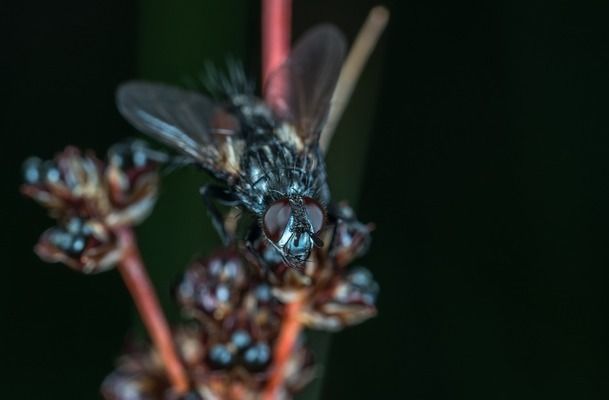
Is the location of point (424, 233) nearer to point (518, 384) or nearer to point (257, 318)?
point (518, 384)

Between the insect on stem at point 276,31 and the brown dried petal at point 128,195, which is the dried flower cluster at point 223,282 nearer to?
the brown dried petal at point 128,195

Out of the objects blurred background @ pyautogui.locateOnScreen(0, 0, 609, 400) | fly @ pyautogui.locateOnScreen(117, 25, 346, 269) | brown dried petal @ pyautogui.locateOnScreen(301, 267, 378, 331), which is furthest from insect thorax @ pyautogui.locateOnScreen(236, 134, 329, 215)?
blurred background @ pyautogui.locateOnScreen(0, 0, 609, 400)

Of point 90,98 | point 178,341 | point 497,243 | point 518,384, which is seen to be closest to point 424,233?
point 497,243

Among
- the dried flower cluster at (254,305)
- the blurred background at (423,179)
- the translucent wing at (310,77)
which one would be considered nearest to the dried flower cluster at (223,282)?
the dried flower cluster at (254,305)

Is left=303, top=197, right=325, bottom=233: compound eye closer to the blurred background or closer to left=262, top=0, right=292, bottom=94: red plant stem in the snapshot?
left=262, top=0, right=292, bottom=94: red plant stem

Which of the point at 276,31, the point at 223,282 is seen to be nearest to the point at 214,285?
the point at 223,282

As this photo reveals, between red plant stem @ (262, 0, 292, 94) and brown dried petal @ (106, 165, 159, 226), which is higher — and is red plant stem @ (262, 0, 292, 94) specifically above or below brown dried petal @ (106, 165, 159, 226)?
above

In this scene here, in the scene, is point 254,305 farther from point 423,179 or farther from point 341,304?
point 423,179
